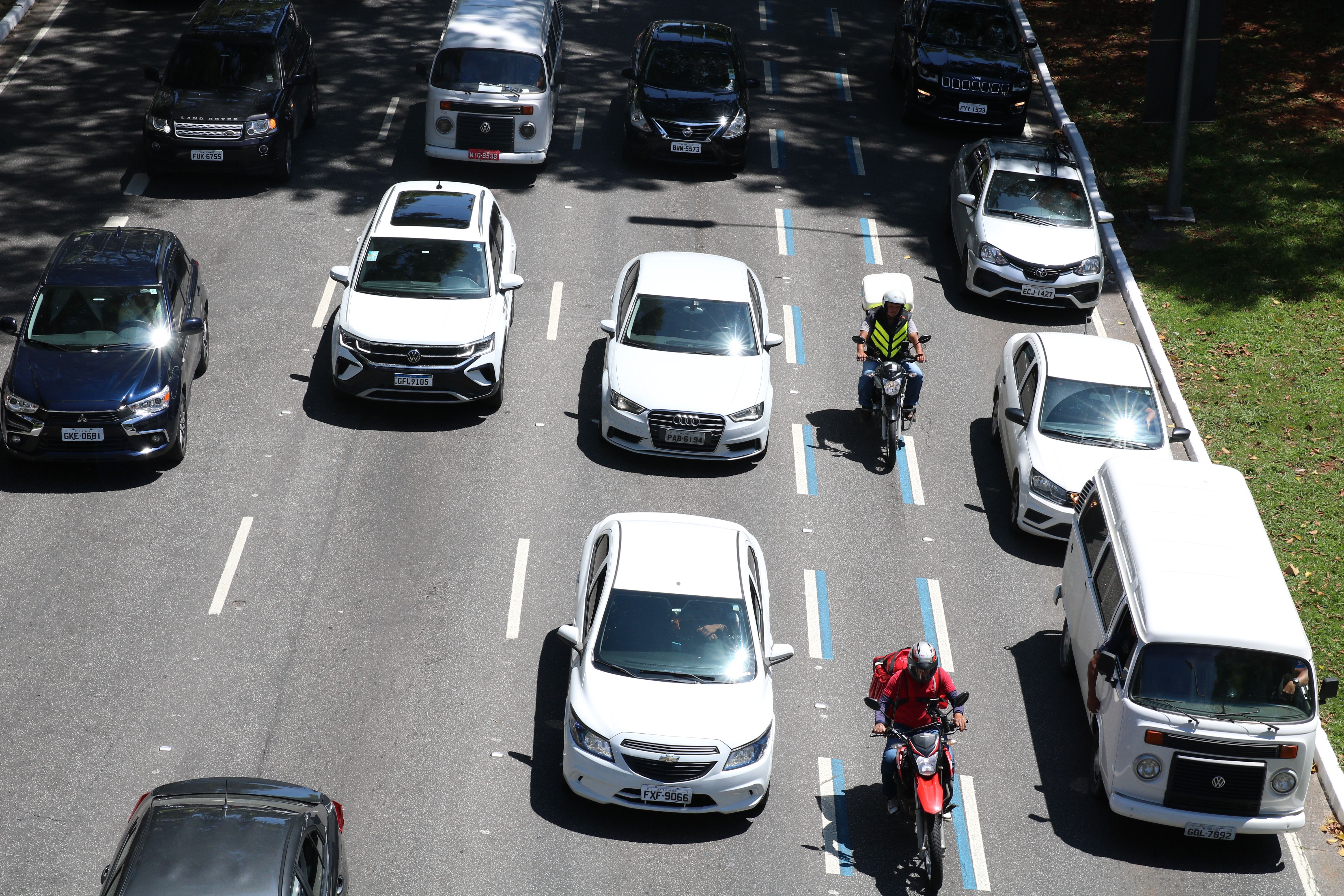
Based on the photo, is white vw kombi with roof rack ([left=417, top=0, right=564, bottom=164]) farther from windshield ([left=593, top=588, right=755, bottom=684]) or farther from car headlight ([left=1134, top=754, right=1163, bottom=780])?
car headlight ([left=1134, top=754, right=1163, bottom=780])

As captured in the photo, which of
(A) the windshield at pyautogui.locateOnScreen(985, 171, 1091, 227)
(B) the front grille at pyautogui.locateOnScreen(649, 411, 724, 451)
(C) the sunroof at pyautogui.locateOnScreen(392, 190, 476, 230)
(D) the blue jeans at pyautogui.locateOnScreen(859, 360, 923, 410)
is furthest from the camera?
(A) the windshield at pyautogui.locateOnScreen(985, 171, 1091, 227)

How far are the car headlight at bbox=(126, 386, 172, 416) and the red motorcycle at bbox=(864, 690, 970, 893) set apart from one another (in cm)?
835

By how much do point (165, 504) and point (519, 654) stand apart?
14.8 feet

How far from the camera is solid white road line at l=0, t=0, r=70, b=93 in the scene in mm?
24453

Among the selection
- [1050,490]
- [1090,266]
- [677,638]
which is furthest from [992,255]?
[677,638]

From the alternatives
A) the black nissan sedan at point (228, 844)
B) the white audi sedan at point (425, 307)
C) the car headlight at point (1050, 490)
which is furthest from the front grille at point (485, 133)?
the black nissan sedan at point (228, 844)

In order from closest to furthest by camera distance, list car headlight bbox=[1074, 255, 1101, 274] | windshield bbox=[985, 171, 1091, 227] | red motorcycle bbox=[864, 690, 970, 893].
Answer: red motorcycle bbox=[864, 690, 970, 893] → car headlight bbox=[1074, 255, 1101, 274] → windshield bbox=[985, 171, 1091, 227]

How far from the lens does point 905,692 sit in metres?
11.0

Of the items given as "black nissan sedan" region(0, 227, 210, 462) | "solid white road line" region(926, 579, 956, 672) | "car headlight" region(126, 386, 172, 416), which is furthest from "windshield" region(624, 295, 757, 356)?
"car headlight" region(126, 386, 172, 416)

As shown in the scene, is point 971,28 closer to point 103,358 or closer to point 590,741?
point 103,358

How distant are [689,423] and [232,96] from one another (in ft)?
33.7

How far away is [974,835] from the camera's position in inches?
451

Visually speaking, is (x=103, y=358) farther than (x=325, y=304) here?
No

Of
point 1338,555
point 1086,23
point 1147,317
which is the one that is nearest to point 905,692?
point 1338,555
